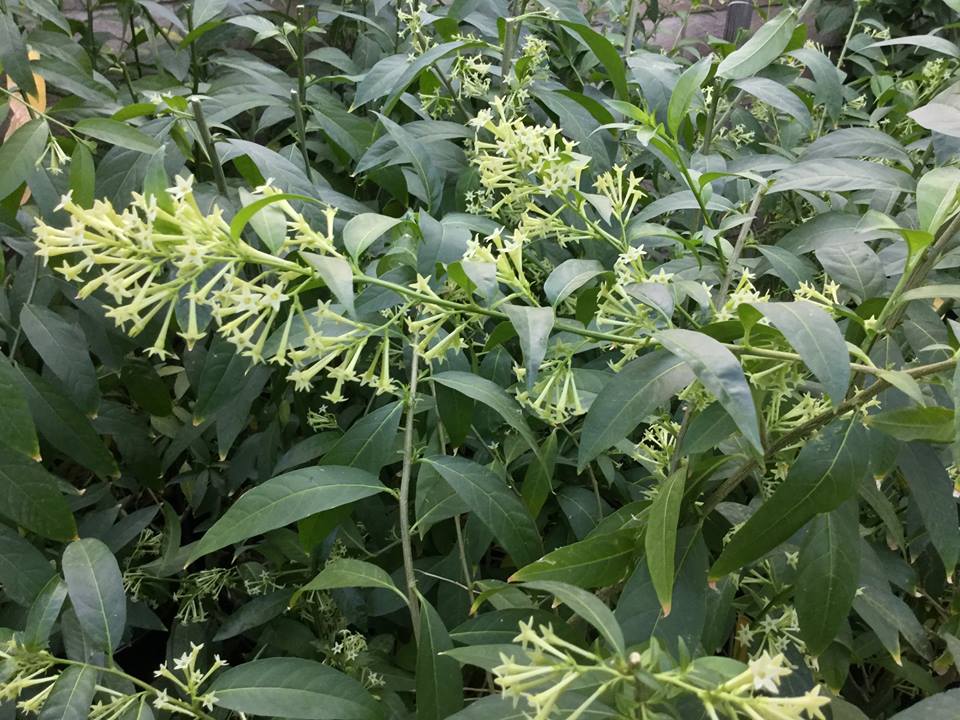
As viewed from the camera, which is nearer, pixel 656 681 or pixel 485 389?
pixel 656 681

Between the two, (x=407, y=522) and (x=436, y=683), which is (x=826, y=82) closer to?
(x=407, y=522)

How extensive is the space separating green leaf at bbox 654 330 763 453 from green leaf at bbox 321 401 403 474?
0.42 m

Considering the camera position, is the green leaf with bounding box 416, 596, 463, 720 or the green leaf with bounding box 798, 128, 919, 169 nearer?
the green leaf with bounding box 416, 596, 463, 720

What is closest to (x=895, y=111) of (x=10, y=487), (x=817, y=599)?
(x=817, y=599)

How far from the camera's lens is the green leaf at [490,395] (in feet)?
2.78

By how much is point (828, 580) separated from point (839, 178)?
0.44 m

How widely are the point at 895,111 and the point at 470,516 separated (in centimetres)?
97

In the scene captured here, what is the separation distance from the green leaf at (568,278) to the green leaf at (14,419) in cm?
57

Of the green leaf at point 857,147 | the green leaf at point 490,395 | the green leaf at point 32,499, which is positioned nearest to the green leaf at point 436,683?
the green leaf at point 490,395

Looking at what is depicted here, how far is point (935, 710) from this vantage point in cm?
65

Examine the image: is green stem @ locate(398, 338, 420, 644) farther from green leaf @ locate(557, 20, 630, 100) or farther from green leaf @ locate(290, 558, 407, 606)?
green leaf @ locate(557, 20, 630, 100)

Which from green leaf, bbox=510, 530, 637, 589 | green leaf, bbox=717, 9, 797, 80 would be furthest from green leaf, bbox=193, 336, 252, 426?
green leaf, bbox=717, 9, 797, 80

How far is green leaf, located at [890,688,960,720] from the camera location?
645 mm

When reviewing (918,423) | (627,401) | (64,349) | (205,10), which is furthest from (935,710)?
(205,10)
